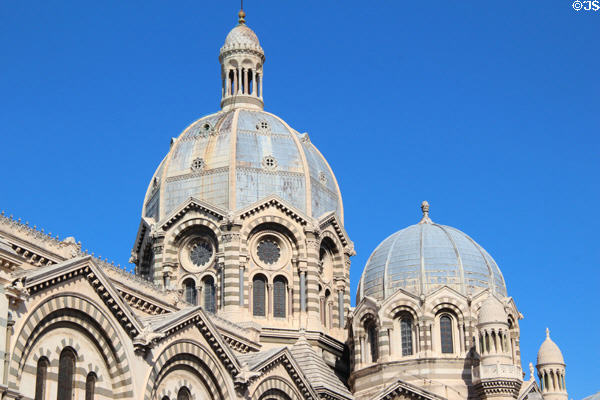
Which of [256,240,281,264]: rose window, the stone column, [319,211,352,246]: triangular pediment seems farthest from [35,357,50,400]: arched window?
[319,211,352,246]: triangular pediment

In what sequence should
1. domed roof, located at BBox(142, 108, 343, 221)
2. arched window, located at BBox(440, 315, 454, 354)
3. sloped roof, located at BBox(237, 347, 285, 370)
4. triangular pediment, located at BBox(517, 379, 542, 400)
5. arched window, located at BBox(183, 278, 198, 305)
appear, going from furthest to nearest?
domed roof, located at BBox(142, 108, 343, 221) → arched window, located at BBox(183, 278, 198, 305) → arched window, located at BBox(440, 315, 454, 354) → triangular pediment, located at BBox(517, 379, 542, 400) → sloped roof, located at BBox(237, 347, 285, 370)

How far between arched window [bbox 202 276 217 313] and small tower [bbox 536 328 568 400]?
19.7 metres

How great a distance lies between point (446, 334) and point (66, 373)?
2492cm

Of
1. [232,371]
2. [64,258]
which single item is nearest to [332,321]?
[232,371]

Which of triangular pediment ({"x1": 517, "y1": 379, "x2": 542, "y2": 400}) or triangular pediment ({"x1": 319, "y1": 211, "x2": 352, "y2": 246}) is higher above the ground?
triangular pediment ({"x1": 319, "y1": 211, "x2": 352, "y2": 246})

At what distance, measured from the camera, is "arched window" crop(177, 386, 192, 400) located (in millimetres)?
46544

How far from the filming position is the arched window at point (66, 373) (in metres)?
41.0

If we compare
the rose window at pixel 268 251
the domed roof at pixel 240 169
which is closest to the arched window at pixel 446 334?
the domed roof at pixel 240 169

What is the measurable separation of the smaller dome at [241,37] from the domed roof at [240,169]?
5274 millimetres

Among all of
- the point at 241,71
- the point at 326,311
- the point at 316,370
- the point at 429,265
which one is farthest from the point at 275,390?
the point at 241,71

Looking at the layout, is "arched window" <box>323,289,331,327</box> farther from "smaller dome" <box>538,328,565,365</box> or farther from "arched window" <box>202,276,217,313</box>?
"smaller dome" <box>538,328,565,365</box>

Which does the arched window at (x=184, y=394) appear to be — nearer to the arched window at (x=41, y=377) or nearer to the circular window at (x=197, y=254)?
the arched window at (x=41, y=377)

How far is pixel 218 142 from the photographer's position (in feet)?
214

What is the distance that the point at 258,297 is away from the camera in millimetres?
61969
